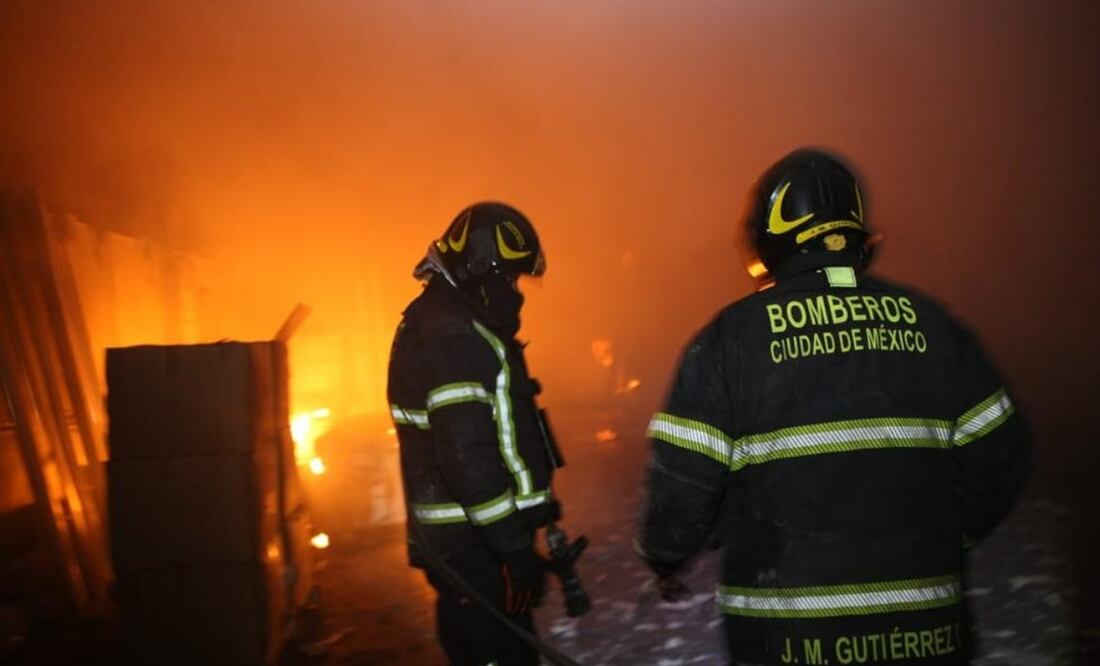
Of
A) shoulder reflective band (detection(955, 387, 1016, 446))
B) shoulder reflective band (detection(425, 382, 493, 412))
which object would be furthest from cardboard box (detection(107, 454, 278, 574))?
shoulder reflective band (detection(955, 387, 1016, 446))

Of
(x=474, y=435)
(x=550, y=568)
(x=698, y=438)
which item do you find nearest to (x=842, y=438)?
(x=698, y=438)

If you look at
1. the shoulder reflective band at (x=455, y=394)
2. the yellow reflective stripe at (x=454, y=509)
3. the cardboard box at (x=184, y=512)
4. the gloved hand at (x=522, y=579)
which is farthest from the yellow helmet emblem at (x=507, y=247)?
the cardboard box at (x=184, y=512)

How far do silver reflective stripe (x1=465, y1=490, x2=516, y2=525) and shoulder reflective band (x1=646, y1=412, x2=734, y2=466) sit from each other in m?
0.81

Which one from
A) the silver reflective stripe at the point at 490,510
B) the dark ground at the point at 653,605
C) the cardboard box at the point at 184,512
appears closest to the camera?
the silver reflective stripe at the point at 490,510

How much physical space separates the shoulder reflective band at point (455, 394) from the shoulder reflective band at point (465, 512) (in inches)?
12.5

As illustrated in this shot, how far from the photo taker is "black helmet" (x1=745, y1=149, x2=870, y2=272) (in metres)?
1.54

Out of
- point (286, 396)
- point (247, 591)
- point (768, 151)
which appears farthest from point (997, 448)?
point (768, 151)

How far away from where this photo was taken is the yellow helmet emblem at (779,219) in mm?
1554

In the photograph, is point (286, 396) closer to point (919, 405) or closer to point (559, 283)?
point (919, 405)

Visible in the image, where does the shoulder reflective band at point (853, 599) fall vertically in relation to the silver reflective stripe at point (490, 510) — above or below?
below

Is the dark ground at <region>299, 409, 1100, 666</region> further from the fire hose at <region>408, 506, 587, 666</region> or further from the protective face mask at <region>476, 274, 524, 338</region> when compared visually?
the protective face mask at <region>476, 274, 524, 338</region>

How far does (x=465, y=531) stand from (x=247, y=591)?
5.10 ft

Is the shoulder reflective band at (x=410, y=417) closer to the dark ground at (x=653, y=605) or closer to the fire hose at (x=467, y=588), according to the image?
the fire hose at (x=467, y=588)

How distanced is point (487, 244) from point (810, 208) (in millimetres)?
1162
